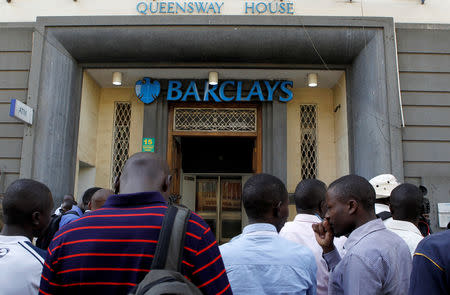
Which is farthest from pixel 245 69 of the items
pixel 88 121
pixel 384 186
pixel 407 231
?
pixel 407 231

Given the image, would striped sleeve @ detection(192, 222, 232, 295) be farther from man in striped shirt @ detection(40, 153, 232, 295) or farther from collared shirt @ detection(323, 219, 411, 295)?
collared shirt @ detection(323, 219, 411, 295)

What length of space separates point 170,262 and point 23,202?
1.41 m

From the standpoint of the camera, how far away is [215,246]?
1.49m

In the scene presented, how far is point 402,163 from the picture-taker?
21.9 ft

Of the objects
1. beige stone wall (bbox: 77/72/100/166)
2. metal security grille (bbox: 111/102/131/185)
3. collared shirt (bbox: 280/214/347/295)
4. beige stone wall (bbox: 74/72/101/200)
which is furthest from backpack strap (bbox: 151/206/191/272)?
metal security grille (bbox: 111/102/131/185)

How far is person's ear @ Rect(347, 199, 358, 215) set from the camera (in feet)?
7.18

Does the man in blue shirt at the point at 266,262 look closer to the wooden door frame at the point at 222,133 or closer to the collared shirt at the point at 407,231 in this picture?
the collared shirt at the point at 407,231

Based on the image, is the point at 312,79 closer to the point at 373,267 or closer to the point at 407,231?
the point at 407,231

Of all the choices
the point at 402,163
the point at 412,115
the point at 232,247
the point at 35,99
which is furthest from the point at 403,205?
the point at 35,99

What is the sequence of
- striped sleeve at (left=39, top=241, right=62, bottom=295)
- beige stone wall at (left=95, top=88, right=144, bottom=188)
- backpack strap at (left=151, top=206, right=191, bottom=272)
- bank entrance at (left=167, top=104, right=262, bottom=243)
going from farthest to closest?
bank entrance at (left=167, top=104, right=262, bottom=243)
beige stone wall at (left=95, top=88, right=144, bottom=188)
striped sleeve at (left=39, top=241, right=62, bottom=295)
backpack strap at (left=151, top=206, right=191, bottom=272)

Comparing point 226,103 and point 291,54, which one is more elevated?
point 291,54

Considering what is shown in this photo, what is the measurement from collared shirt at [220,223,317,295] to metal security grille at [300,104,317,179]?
6680 millimetres

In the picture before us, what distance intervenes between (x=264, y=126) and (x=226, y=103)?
101 centimetres

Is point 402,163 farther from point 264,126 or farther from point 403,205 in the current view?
point 403,205
